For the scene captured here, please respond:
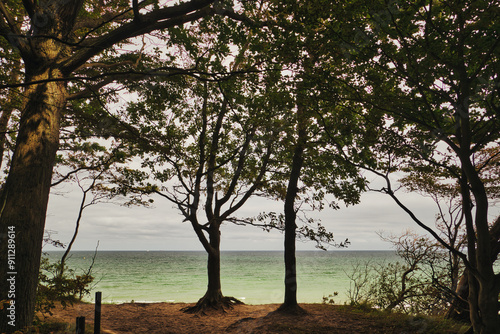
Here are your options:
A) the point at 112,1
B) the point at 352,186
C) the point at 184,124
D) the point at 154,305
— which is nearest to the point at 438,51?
the point at 352,186

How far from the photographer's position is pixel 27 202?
4.67m

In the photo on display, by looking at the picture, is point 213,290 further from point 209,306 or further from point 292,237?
point 292,237

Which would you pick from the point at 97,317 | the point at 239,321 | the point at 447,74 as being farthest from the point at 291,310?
the point at 447,74

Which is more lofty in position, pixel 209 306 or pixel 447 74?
pixel 447 74

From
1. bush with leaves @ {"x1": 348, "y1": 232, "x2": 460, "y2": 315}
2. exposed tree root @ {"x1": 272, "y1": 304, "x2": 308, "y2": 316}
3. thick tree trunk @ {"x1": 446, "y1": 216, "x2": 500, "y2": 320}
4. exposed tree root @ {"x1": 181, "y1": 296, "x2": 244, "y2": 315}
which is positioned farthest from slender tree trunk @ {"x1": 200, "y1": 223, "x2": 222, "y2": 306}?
thick tree trunk @ {"x1": 446, "y1": 216, "x2": 500, "y2": 320}

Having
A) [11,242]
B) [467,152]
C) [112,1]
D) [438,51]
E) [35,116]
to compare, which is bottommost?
[11,242]

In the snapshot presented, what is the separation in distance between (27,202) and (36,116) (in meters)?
1.47

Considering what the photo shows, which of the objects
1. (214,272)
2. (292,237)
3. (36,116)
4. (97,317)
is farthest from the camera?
(214,272)

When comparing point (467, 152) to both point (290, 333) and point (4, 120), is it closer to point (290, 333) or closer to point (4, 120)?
Result: point (290, 333)

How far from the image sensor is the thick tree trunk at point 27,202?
174 inches

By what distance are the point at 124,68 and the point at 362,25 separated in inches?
252

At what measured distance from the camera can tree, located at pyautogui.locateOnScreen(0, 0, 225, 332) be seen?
452 cm

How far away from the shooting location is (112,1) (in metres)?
8.62

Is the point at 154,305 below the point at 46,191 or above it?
below
